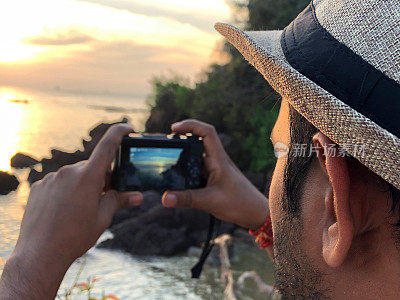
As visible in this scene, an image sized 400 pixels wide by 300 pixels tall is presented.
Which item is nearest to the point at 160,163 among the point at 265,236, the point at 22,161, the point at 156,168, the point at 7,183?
the point at 156,168

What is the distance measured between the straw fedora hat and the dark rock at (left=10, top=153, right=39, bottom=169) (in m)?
7.71

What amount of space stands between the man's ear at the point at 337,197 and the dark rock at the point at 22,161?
774 centimetres

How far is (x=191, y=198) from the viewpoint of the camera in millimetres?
2051

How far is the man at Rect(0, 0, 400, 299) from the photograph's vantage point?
3.15 feet

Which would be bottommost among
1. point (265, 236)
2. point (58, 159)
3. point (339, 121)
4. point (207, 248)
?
point (58, 159)

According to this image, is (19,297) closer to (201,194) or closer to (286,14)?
(201,194)

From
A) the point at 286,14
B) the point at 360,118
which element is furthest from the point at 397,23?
the point at 286,14

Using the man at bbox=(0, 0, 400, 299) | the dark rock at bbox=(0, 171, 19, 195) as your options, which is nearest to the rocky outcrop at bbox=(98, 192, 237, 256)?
the dark rock at bbox=(0, 171, 19, 195)

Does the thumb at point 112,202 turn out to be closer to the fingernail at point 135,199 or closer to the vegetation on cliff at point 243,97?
the fingernail at point 135,199

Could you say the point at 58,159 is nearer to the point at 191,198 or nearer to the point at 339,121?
the point at 191,198

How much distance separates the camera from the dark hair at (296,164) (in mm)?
1148

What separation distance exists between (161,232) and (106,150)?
185 inches

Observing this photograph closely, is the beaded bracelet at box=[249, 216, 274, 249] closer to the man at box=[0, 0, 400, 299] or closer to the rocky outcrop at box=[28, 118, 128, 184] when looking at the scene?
the man at box=[0, 0, 400, 299]

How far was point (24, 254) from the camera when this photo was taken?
1494 mm
